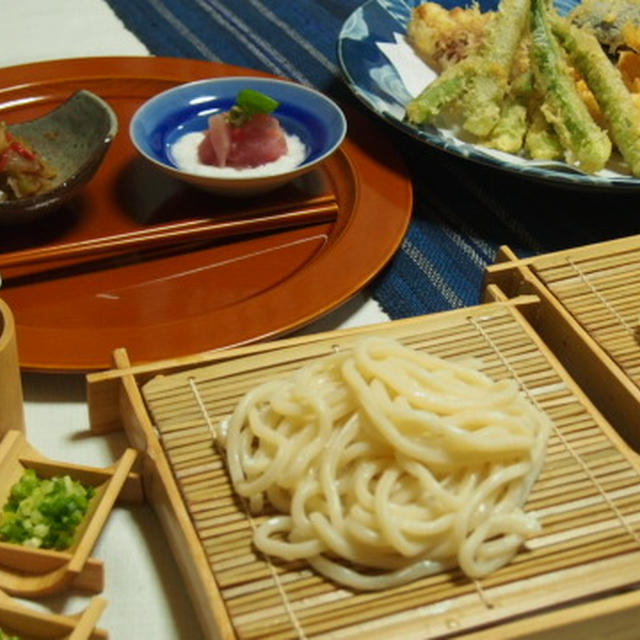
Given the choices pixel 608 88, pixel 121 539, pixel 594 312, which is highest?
pixel 608 88

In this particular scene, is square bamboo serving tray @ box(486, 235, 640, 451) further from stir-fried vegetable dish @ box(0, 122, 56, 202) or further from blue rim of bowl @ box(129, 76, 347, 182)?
stir-fried vegetable dish @ box(0, 122, 56, 202)

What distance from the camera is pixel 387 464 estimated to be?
3.25ft

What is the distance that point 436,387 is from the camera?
104 centimetres

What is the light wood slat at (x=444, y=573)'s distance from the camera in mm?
878

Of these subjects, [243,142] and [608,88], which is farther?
[608,88]

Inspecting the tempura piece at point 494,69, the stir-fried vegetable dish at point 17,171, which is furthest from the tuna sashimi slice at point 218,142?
the tempura piece at point 494,69

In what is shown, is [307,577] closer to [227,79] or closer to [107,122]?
[107,122]

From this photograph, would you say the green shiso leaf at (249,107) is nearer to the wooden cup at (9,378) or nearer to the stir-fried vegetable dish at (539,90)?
the stir-fried vegetable dish at (539,90)

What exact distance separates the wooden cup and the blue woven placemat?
1.87ft

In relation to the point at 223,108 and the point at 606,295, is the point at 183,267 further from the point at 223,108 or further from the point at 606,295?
the point at 606,295

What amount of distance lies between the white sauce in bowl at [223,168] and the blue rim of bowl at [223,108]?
12mm

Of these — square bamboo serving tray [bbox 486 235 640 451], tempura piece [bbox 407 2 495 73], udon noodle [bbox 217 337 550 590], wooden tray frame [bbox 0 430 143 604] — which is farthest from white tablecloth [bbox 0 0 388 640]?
tempura piece [bbox 407 2 495 73]

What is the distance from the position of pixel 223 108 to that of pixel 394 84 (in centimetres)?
33

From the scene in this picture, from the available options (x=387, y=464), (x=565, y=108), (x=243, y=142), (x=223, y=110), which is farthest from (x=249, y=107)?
(x=387, y=464)
